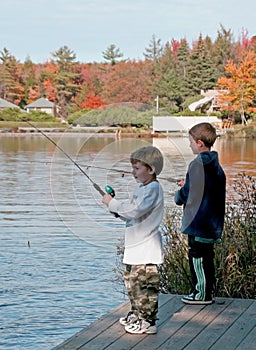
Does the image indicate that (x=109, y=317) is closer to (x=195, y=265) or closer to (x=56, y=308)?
(x=195, y=265)

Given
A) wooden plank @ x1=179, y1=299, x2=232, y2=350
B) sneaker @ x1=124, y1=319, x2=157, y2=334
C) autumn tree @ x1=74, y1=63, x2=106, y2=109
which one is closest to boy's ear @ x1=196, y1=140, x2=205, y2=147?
wooden plank @ x1=179, y1=299, x2=232, y2=350

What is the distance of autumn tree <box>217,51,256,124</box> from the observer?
58.7 metres

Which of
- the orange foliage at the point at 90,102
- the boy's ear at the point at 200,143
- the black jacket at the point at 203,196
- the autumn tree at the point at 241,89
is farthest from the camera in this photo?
the orange foliage at the point at 90,102

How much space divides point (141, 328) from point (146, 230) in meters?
0.58

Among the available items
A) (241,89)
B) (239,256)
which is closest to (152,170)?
(239,256)

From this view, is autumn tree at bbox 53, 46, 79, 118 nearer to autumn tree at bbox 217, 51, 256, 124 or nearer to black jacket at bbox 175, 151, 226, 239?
autumn tree at bbox 217, 51, 256, 124

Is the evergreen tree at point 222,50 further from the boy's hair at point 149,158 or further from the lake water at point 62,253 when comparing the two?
the boy's hair at point 149,158

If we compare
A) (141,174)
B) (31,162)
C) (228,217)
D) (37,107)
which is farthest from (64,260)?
(37,107)

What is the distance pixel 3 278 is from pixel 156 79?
54501mm

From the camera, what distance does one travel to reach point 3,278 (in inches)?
374

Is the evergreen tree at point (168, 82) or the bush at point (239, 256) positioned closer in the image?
the bush at point (239, 256)

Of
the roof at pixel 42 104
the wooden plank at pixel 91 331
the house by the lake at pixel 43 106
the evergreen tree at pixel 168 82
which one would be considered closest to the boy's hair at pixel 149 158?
the wooden plank at pixel 91 331

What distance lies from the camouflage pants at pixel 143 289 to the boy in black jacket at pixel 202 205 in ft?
2.01

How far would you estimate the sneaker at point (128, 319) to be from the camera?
462 centimetres
